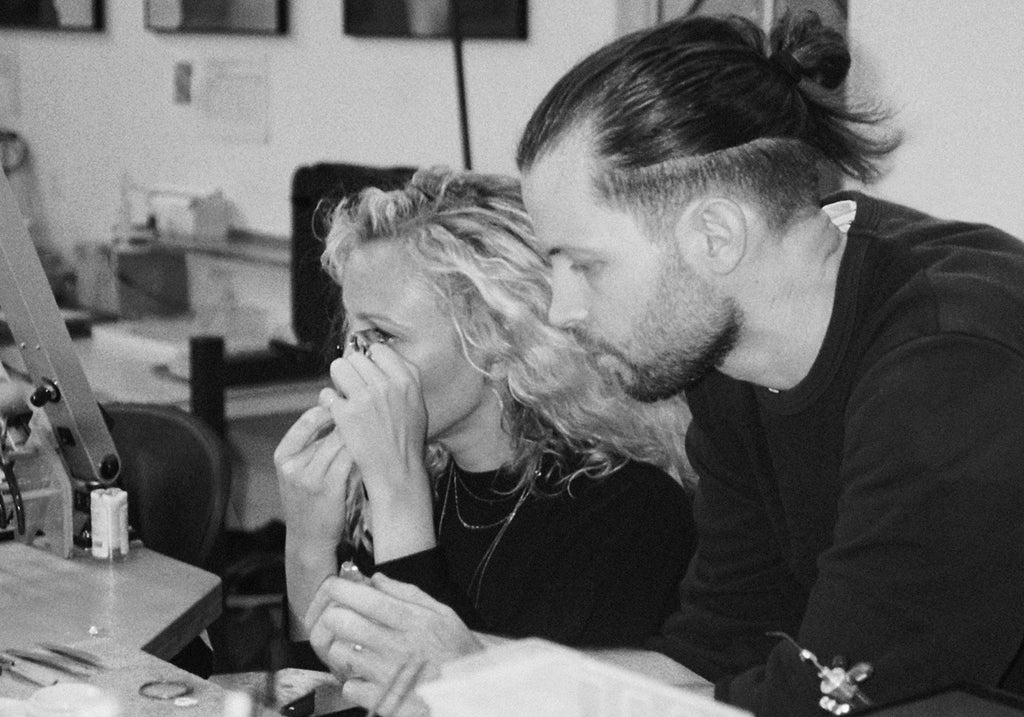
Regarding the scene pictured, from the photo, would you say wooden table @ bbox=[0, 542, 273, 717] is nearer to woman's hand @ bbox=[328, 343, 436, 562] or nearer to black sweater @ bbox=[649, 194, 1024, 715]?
woman's hand @ bbox=[328, 343, 436, 562]

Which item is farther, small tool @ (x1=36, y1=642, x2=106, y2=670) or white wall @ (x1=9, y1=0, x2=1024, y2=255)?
white wall @ (x1=9, y1=0, x2=1024, y2=255)

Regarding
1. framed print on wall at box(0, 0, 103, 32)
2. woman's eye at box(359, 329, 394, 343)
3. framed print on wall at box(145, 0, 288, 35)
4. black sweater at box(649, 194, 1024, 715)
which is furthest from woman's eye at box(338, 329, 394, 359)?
framed print on wall at box(0, 0, 103, 32)

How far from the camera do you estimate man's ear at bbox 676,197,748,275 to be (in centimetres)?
135

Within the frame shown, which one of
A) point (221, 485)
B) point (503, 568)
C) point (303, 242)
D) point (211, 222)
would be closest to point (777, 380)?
point (503, 568)

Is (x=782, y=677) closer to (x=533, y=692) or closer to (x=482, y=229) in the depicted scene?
(x=533, y=692)

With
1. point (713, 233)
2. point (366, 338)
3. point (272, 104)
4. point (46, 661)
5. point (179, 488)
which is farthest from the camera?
point (272, 104)

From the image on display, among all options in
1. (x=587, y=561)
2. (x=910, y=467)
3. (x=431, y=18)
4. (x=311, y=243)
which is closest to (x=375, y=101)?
(x=431, y=18)

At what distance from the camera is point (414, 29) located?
337cm

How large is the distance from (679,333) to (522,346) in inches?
21.4

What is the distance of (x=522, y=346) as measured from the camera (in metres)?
1.90

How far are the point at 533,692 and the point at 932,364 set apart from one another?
1.77 ft

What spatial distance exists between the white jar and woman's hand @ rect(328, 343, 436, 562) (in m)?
0.57

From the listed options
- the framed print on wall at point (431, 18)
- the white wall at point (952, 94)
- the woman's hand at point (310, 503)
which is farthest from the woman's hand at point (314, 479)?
the framed print on wall at point (431, 18)

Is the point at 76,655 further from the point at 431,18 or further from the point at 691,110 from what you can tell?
the point at 431,18
